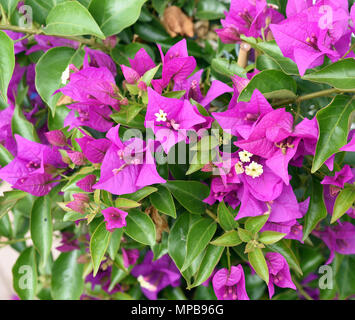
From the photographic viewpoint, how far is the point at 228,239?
2.00ft

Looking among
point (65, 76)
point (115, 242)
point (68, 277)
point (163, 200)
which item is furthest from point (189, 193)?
point (68, 277)

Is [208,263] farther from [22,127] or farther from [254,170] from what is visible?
[22,127]

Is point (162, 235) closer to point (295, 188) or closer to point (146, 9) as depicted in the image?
point (295, 188)

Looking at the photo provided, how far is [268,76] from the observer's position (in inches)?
21.7

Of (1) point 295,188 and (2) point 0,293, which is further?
(2) point 0,293

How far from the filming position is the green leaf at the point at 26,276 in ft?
2.51

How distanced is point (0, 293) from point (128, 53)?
4.41 feet

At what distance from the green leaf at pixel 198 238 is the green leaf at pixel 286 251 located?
0.36ft

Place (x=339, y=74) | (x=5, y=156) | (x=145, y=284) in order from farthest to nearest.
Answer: (x=145, y=284)
(x=5, y=156)
(x=339, y=74)

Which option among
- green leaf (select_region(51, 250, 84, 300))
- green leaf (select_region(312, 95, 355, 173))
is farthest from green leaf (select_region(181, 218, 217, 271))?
green leaf (select_region(51, 250, 84, 300))

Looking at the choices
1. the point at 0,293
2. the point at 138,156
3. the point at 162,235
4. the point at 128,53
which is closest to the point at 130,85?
the point at 138,156

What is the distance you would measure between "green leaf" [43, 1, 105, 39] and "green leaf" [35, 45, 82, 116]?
0.20ft

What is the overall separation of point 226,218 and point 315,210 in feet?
0.50

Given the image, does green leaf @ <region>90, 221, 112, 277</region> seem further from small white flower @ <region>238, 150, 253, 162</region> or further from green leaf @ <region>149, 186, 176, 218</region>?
small white flower @ <region>238, 150, 253, 162</region>
